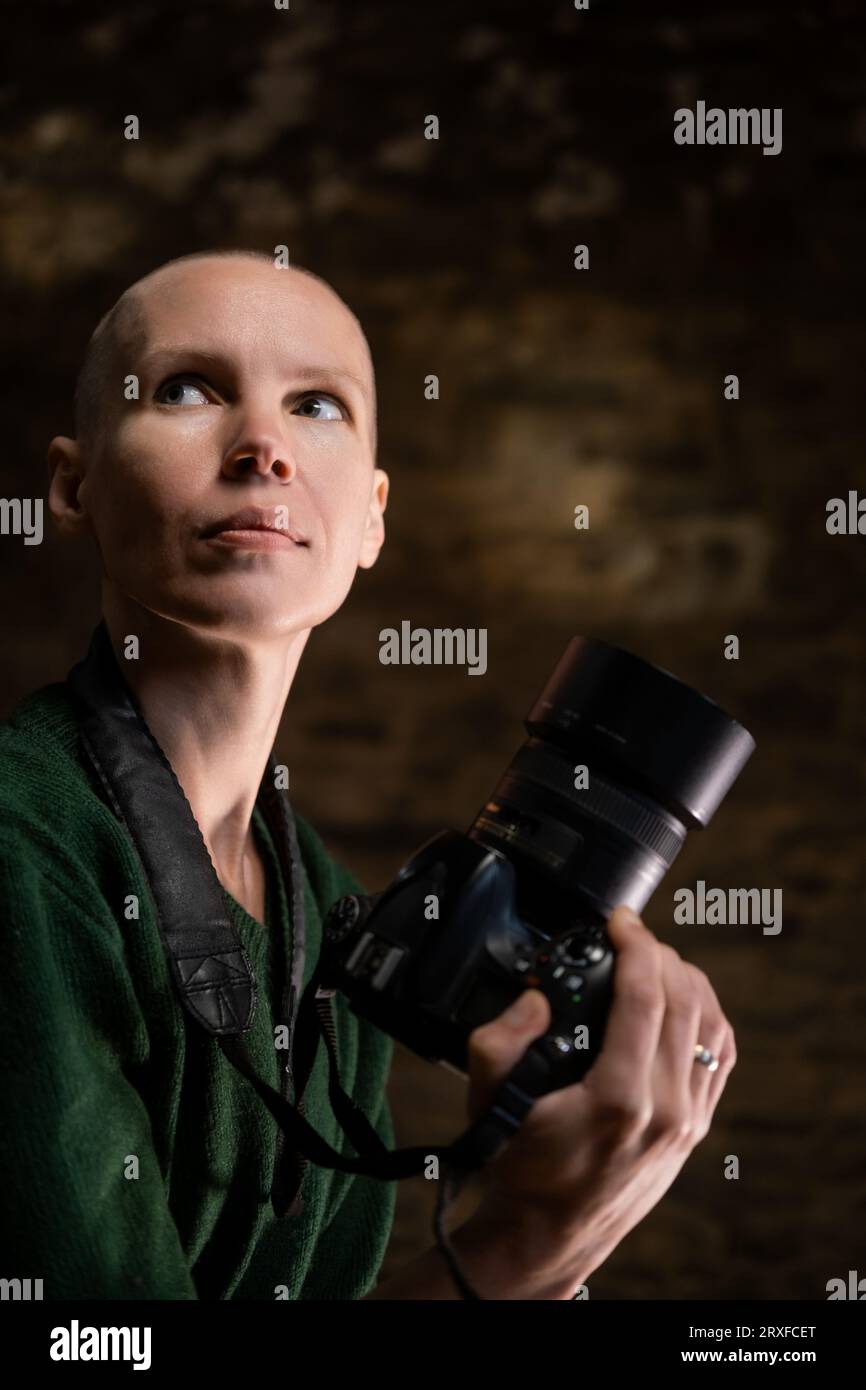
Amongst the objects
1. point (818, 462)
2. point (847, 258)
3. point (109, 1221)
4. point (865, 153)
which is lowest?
point (109, 1221)

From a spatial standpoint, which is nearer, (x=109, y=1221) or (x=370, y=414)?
(x=109, y=1221)

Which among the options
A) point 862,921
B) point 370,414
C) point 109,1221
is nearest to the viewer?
point 109,1221

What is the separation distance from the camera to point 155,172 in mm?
2217

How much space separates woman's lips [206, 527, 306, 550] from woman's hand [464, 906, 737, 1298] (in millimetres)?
339

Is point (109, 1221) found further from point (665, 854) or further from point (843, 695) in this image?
point (843, 695)

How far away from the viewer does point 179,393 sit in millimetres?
1010

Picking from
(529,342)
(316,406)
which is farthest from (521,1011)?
(529,342)

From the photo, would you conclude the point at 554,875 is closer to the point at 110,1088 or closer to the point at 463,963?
the point at 463,963

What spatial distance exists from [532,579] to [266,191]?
0.72 meters

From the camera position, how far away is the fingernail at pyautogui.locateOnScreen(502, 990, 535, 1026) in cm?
80

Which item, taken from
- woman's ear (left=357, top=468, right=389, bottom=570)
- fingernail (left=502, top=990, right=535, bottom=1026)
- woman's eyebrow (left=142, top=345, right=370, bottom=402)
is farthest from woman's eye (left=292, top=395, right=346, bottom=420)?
fingernail (left=502, top=990, right=535, bottom=1026)

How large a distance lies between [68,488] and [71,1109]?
510 mm

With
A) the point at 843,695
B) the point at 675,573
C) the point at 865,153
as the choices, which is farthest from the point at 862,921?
the point at 865,153

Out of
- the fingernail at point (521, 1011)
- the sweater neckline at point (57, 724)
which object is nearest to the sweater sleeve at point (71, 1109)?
the sweater neckline at point (57, 724)
